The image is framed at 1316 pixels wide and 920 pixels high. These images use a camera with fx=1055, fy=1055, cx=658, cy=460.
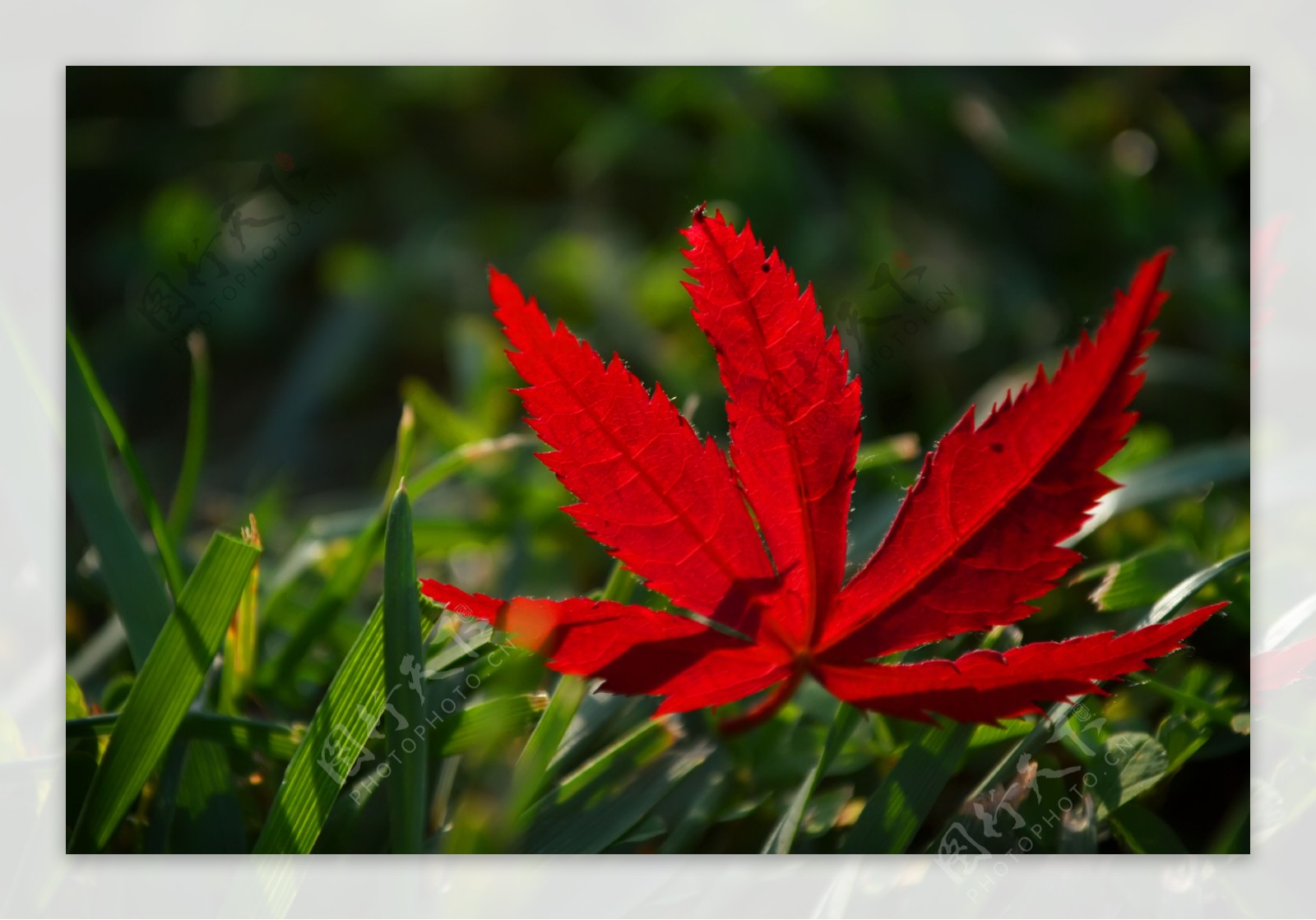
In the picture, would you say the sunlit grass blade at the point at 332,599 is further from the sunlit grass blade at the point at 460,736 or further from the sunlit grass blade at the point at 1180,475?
the sunlit grass blade at the point at 1180,475

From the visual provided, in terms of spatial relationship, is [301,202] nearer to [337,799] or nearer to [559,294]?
[559,294]

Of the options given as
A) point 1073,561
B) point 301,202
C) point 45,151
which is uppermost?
point 301,202

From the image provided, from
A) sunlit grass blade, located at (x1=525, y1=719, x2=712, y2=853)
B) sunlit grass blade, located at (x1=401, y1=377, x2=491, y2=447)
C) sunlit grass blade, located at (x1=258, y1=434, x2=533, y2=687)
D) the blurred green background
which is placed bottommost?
sunlit grass blade, located at (x1=525, y1=719, x2=712, y2=853)

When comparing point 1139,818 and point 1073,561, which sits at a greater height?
point 1073,561

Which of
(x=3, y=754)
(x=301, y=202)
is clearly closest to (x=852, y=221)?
(x=301, y=202)

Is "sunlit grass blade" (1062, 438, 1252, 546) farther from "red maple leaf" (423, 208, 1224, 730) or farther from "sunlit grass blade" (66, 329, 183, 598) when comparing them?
"sunlit grass blade" (66, 329, 183, 598)

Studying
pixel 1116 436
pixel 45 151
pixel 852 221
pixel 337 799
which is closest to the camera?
pixel 1116 436

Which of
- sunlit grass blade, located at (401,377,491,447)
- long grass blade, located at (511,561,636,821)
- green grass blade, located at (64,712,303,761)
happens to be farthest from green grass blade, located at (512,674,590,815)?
sunlit grass blade, located at (401,377,491,447)
